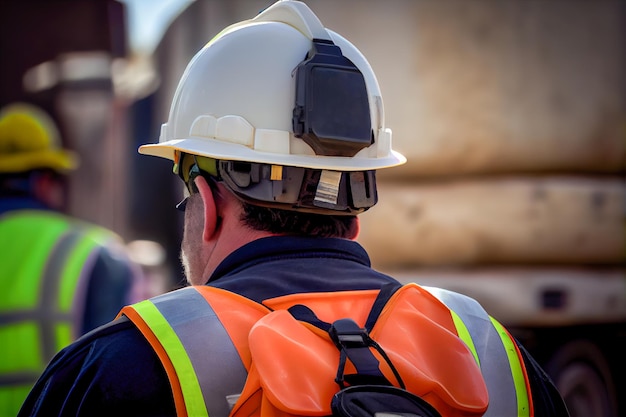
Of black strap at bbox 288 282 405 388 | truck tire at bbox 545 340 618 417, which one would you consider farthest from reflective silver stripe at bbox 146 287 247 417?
truck tire at bbox 545 340 618 417

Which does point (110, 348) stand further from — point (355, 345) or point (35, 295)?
point (35, 295)

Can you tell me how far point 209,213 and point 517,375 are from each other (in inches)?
26.7

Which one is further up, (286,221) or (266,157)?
(266,157)

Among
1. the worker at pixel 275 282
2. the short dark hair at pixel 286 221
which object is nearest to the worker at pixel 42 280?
the worker at pixel 275 282

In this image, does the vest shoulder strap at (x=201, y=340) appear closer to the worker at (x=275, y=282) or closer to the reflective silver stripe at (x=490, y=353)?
the worker at (x=275, y=282)

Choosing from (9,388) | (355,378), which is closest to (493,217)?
(9,388)

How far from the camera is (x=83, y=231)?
3.71 meters

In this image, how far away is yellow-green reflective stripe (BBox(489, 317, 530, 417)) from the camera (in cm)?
170

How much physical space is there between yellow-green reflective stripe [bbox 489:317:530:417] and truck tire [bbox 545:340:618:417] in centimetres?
347

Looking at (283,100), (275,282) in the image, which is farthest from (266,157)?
(275,282)

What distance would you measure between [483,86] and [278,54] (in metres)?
3.16

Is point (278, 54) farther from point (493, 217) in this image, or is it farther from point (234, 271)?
point (493, 217)

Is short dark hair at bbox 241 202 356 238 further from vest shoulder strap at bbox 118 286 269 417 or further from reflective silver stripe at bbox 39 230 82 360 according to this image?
reflective silver stripe at bbox 39 230 82 360

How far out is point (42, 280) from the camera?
3480 mm
